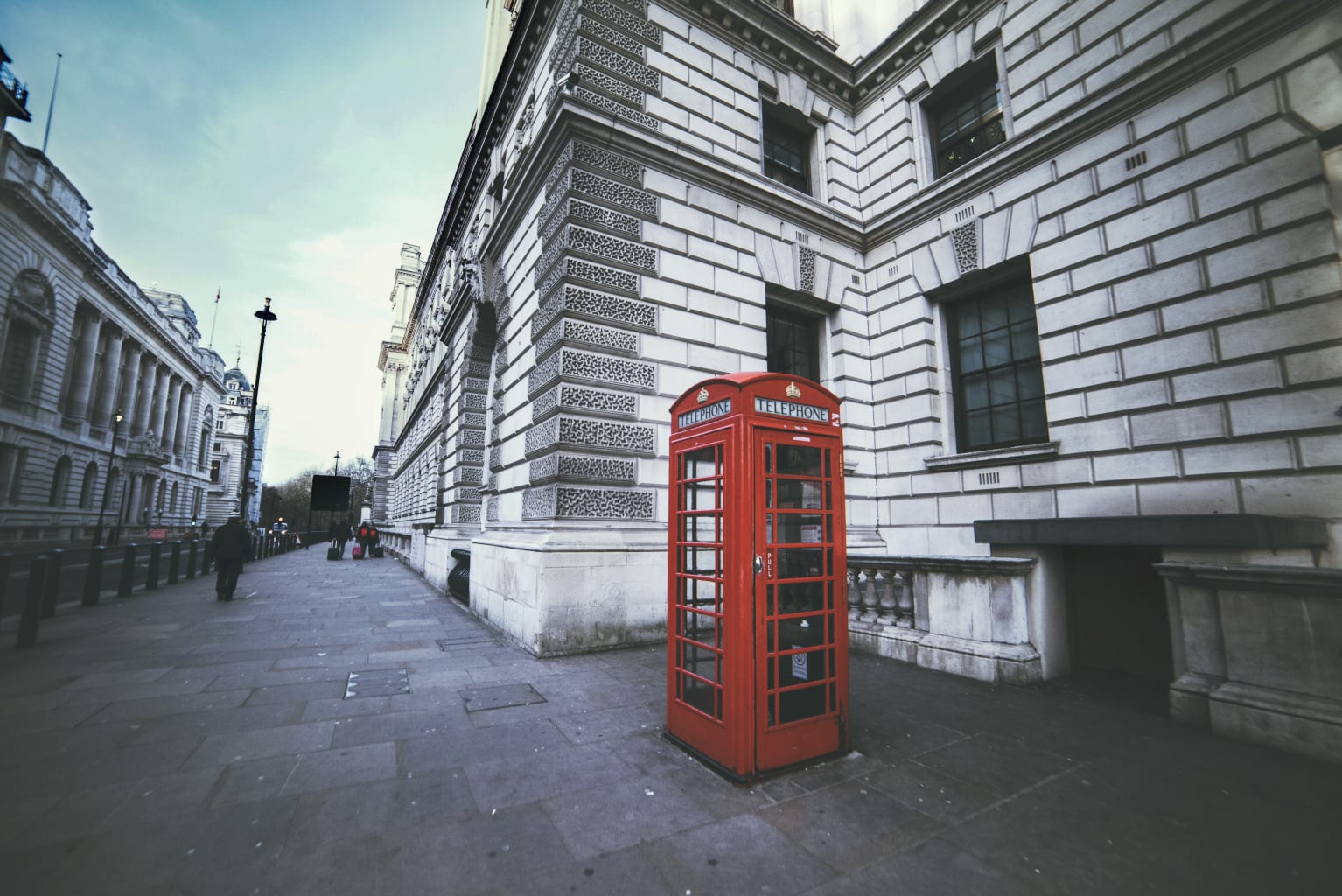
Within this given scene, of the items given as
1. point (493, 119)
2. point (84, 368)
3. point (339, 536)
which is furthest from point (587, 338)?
point (84, 368)

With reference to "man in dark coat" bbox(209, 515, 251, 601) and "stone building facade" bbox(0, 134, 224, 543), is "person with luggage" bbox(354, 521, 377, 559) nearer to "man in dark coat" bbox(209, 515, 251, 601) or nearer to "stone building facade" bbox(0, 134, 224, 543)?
"stone building facade" bbox(0, 134, 224, 543)

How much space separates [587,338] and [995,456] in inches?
243

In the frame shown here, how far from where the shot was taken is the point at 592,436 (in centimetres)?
708

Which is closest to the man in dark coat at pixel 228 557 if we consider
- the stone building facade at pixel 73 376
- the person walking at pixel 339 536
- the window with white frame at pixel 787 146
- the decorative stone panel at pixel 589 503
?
the decorative stone panel at pixel 589 503

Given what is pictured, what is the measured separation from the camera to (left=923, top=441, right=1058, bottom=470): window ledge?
7156 millimetres

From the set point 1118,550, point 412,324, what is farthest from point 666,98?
point 412,324

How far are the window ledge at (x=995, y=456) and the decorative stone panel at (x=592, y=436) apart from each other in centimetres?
470

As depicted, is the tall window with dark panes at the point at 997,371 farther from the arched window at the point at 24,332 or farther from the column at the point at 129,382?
the column at the point at 129,382

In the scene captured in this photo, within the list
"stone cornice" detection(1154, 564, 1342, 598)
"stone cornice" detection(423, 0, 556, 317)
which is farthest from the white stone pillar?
"stone cornice" detection(1154, 564, 1342, 598)

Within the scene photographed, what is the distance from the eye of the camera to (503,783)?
316 cm

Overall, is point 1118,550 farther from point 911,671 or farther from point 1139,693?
point 911,671

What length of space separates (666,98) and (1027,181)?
18.9 ft

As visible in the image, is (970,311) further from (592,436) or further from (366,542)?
(366,542)

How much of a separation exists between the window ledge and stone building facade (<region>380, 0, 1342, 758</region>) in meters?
0.05
